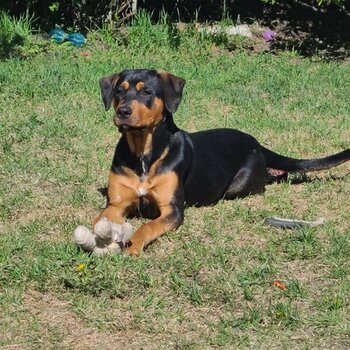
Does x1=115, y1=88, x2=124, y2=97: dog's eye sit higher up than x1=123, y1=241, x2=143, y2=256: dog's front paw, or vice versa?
x1=115, y1=88, x2=124, y2=97: dog's eye

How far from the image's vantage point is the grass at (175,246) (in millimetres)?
4355

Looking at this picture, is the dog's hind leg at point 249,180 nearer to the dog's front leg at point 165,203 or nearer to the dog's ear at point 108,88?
the dog's front leg at point 165,203

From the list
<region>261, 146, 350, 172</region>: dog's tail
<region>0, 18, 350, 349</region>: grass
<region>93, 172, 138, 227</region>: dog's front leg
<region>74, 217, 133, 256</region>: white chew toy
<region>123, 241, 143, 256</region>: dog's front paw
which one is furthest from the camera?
<region>261, 146, 350, 172</region>: dog's tail

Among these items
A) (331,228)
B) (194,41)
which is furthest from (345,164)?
(194,41)

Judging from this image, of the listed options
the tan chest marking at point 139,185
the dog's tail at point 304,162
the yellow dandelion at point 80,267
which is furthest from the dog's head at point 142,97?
the dog's tail at point 304,162

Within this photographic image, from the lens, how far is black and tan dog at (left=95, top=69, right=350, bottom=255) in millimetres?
5820

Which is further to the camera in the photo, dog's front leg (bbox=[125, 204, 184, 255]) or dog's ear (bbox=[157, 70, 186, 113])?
dog's ear (bbox=[157, 70, 186, 113])

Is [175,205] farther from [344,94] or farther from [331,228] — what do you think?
[344,94]

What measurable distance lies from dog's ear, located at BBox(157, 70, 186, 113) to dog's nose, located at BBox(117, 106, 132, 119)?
38 cm

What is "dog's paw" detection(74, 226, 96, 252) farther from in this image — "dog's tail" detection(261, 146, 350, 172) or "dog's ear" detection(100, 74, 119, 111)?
"dog's tail" detection(261, 146, 350, 172)

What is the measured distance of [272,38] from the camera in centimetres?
1273

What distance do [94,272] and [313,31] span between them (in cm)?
912

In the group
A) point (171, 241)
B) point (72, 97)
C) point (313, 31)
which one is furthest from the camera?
point (313, 31)

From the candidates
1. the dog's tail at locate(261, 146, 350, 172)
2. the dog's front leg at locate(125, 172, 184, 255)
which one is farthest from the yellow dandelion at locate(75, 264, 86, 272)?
the dog's tail at locate(261, 146, 350, 172)
